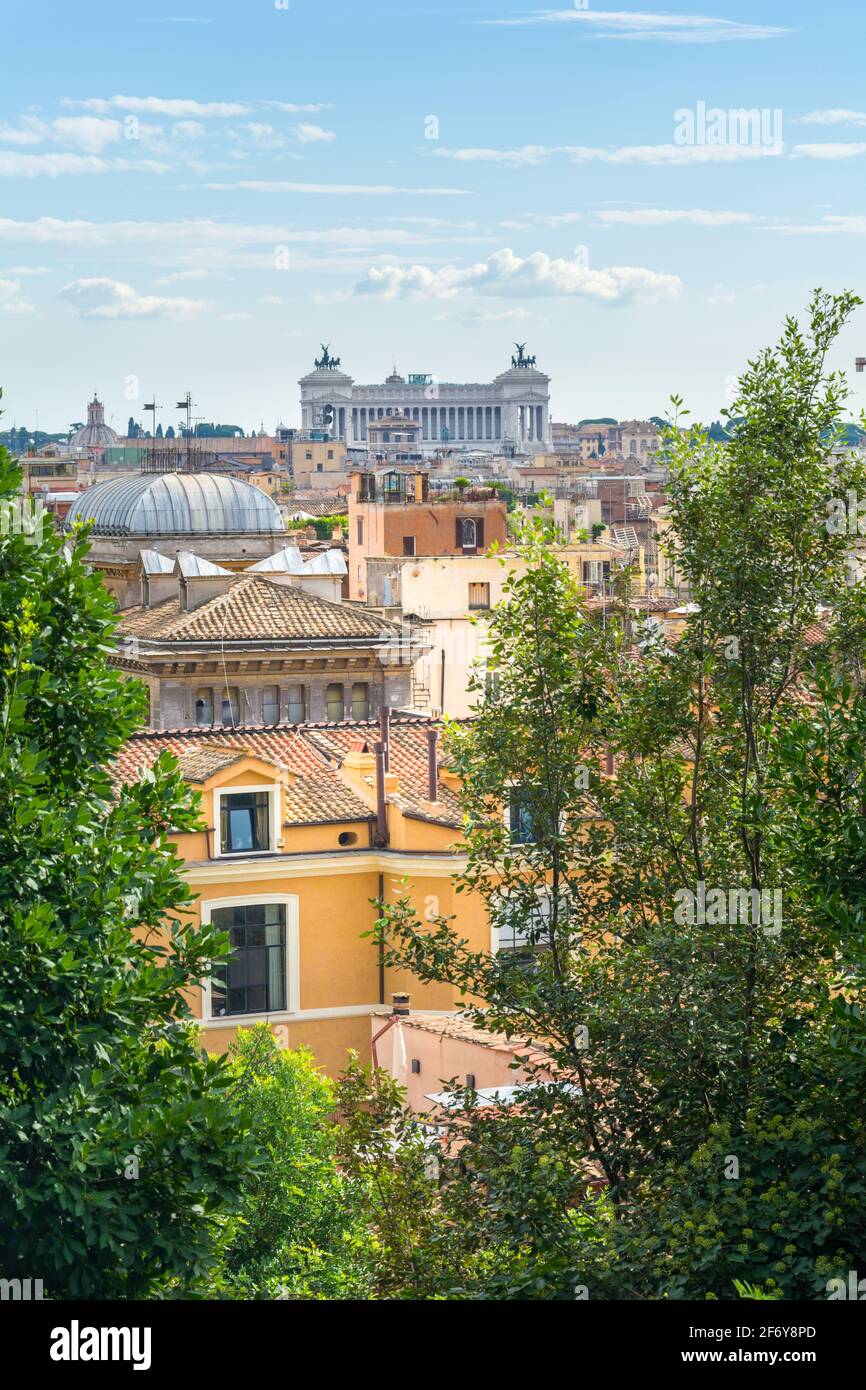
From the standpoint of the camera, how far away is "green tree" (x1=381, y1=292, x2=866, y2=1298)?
35.9ft

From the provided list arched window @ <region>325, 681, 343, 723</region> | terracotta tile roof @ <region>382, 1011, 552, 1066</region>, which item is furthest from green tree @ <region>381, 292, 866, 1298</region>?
arched window @ <region>325, 681, 343, 723</region>

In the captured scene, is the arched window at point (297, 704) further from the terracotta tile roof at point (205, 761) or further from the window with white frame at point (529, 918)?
the window with white frame at point (529, 918)

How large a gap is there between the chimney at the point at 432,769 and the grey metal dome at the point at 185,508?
94.5 feet

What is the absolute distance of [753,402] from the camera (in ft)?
43.0

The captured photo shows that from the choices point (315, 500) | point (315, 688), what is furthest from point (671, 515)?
point (315, 500)

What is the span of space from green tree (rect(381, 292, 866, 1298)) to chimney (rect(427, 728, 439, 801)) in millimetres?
11259

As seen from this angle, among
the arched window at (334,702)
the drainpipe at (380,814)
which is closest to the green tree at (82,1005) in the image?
the drainpipe at (380,814)

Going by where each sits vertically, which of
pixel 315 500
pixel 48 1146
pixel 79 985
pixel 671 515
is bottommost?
pixel 48 1146

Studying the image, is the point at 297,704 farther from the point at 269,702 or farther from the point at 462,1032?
the point at 462,1032

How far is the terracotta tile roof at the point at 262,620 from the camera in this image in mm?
44000

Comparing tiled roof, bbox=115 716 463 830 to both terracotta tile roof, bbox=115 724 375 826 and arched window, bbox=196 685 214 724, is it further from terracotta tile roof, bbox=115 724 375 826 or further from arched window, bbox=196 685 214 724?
arched window, bbox=196 685 214 724
